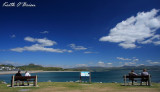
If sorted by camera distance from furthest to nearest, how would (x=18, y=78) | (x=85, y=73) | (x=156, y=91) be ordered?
1. (x=85, y=73)
2. (x=18, y=78)
3. (x=156, y=91)

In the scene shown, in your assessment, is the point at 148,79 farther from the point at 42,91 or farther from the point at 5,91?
the point at 5,91

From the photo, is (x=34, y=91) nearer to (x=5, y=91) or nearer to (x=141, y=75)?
(x=5, y=91)

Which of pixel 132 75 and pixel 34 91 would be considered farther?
pixel 132 75

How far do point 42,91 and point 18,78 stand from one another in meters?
4.94

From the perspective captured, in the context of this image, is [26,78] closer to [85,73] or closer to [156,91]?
[85,73]

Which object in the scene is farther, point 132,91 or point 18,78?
point 18,78

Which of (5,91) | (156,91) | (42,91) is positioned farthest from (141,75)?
(5,91)

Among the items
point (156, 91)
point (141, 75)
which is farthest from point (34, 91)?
point (141, 75)

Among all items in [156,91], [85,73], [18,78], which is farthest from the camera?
[85,73]

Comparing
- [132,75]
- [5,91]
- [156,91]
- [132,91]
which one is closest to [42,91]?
[5,91]

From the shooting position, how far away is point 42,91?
1225cm

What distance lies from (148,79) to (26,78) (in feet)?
40.3

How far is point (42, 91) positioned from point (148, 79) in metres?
10.5

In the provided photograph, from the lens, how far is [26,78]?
52.4ft
